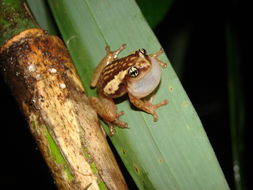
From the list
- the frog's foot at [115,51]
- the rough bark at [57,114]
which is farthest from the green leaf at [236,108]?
the rough bark at [57,114]

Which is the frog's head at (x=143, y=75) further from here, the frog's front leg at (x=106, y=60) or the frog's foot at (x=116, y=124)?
the frog's foot at (x=116, y=124)

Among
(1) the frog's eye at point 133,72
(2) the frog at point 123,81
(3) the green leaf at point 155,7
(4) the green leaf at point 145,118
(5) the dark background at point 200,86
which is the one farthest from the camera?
(5) the dark background at point 200,86

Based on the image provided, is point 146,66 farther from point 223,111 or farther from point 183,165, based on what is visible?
point 223,111

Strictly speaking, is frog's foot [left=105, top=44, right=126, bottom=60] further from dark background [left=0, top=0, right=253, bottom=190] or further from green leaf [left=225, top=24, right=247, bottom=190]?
dark background [left=0, top=0, right=253, bottom=190]

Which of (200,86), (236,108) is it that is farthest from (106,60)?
(200,86)

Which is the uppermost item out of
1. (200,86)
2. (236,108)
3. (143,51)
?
(143,51)

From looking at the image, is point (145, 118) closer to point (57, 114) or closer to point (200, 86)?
point (57, 114)
